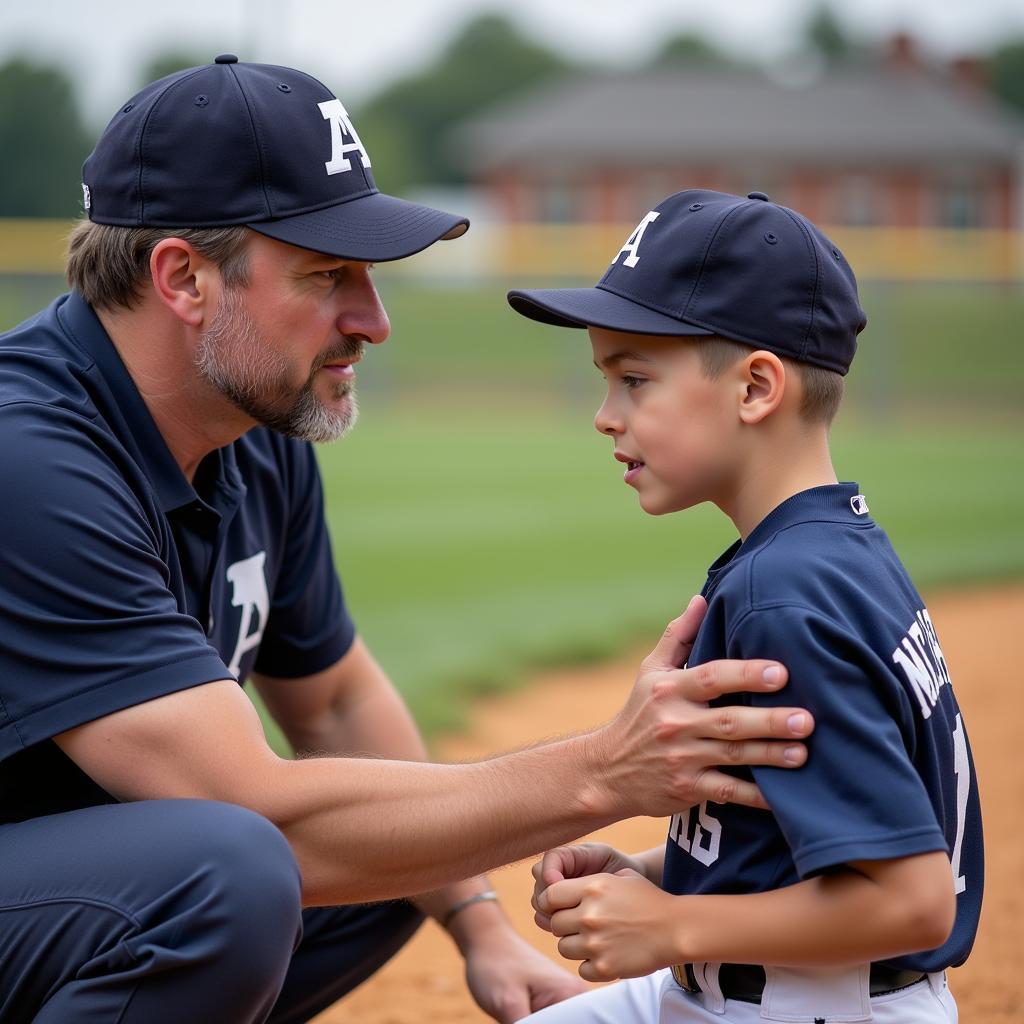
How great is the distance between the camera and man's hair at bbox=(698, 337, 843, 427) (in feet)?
6.06

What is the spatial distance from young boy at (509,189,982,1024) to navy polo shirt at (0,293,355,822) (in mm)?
692

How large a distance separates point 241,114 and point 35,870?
1.27 meters

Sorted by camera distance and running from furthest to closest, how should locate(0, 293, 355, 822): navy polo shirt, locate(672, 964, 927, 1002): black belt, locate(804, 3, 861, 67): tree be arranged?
locate(804, 3, 861, 67): tree, locate(0, 293, 355, 822): navy polo shirt, locate(672, 964, 927, 1002): black belt

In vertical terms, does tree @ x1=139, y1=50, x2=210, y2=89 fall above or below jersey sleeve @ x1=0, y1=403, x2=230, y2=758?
below

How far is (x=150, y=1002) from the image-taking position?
6.28ft

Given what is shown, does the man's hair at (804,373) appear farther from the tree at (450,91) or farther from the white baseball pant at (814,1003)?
the tree at (450,91)

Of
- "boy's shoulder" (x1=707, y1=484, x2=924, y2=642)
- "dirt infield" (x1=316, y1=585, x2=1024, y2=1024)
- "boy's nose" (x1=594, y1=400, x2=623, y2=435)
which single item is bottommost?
"dirt infield" (x1=316, y1=585, x2=1024, y2=1024)

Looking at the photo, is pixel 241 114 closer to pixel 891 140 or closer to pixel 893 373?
pixel 893 373

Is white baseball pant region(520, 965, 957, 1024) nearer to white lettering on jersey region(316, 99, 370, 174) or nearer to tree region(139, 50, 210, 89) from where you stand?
white lettering on jersey region(316, 99, 370, 174)

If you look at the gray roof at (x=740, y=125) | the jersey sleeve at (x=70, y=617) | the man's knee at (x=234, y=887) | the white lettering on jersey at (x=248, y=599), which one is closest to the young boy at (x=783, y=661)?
the man's knee at (x=234, y=887)

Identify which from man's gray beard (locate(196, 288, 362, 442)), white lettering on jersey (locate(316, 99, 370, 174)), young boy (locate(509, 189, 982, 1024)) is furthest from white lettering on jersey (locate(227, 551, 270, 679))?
young boy (locate(509, 189, 982, 1024))

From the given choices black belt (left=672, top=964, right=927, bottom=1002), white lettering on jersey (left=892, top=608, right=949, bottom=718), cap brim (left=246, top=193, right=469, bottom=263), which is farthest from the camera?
cap brim (left=246, top=193, right=469, bottom=263)

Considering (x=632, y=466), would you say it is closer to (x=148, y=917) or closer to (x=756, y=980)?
(x=756, y=980)

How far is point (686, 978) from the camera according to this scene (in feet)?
6.26
